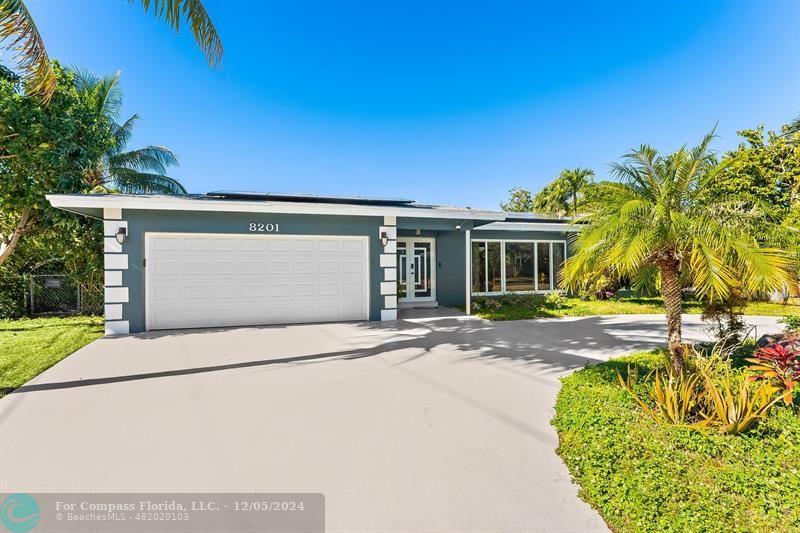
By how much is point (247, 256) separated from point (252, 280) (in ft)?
2.03

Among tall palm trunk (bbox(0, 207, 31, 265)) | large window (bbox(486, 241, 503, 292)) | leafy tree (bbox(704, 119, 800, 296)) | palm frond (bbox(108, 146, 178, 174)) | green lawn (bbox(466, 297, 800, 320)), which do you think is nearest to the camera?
tall palm trunk (bbox(0, 207, 31, 265))

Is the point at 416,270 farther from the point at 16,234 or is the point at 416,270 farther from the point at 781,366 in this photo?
the point at 16,234

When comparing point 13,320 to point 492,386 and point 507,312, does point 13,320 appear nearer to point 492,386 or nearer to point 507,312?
point 492,386

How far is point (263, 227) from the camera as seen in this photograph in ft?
30.0

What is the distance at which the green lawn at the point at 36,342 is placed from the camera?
528 centimetres

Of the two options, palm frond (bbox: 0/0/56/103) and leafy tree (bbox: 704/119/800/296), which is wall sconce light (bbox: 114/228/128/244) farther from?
leafy tree (bbox: 704/119/800/296)

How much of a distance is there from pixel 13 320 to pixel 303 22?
13.1 meters

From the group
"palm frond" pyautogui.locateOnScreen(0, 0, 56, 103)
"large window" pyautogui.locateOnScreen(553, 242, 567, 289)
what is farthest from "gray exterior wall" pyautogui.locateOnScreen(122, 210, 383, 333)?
"large window" pyautogui.locateOnScreen(553, 242, 567, 289)

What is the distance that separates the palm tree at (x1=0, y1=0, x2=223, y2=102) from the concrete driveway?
439 cm

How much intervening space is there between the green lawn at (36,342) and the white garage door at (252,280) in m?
1.59

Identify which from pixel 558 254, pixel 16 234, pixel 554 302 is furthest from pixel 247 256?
pixel 558 254

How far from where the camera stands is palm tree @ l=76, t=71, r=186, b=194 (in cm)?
1359

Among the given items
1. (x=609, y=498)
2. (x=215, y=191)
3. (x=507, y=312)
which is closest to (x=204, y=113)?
(x=215, y=191)

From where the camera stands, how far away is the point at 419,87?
16938 millimetres
